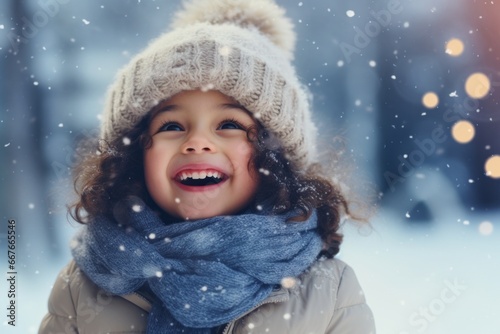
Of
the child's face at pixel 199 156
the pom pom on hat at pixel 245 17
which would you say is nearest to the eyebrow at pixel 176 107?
the child's face at pixel 199 156

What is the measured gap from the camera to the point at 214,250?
128 cm

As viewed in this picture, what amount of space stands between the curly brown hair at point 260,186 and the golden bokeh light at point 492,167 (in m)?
3.08

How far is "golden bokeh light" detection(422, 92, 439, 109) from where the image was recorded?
→ 3982 millimetres

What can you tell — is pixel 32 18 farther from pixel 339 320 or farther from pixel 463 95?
pixel 463 95

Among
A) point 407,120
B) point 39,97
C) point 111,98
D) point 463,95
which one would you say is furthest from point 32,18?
point 463,95

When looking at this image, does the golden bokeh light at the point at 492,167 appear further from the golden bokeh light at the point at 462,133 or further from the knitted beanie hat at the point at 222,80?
the knitted beanie hat at the point at 222,80

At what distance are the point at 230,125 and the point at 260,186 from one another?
6.6 inches

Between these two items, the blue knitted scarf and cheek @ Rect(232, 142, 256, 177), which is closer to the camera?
the blue knitted scarf

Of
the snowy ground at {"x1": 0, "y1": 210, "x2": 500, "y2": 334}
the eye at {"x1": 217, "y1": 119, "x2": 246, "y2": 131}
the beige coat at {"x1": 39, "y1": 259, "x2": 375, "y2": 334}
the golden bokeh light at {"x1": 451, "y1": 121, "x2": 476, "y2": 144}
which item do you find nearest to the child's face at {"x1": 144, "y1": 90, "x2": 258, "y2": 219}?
the eye at {"x1": 217, "y1": 119, "x2": 246, "y2": 131}

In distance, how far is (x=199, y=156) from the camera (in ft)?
4.29

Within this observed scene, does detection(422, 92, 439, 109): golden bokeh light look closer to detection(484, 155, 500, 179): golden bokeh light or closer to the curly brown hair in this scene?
detection(484, 155, 500, 179): golden bokeh light

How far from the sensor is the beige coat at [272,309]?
4.22ft

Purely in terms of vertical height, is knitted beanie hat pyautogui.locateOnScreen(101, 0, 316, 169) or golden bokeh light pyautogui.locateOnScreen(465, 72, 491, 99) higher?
golden bokeh light pyautogui.locateOnScreen(465, 72, 491, 99)

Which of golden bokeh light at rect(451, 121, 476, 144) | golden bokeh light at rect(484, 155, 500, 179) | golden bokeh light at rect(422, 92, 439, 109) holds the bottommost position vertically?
golden bokeh light at rect(484, 155, 500, 179)
